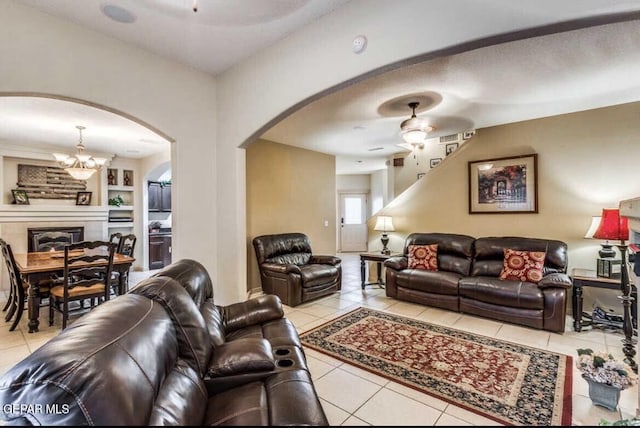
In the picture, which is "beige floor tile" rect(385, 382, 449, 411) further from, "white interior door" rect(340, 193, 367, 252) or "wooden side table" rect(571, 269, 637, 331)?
"white interior door" rect(340, 193, 367, 252)

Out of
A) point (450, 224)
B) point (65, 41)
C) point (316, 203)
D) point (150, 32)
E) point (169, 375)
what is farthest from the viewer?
point (316, 203)

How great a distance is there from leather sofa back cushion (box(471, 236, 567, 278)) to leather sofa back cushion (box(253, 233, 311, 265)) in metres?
2.71

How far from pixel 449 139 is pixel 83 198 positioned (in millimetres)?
7501

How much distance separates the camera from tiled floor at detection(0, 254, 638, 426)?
186 cm

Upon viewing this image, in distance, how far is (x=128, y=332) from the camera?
1021mm

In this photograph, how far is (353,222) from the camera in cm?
1008

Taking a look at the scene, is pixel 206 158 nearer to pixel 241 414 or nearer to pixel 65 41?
pixel 65 41

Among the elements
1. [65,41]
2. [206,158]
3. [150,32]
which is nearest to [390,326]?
[206,158]

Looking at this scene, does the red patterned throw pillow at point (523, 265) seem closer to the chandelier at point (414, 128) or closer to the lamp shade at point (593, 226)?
the lamp shade at point (593, 226)

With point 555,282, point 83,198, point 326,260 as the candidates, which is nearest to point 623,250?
point 555,282

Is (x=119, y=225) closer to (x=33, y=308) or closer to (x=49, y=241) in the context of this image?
(x=49, y=241)

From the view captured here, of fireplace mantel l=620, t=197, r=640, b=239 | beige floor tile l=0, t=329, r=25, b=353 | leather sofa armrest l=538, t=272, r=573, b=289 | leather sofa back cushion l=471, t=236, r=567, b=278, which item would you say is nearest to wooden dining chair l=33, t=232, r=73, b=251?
beige floor tile l=0, t=329, r=25, b=353

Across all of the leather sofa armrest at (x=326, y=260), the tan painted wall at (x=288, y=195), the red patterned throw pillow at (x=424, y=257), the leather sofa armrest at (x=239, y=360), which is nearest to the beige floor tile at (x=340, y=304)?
the leather sofa armrest at (x=326, y=260)

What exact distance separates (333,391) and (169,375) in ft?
4.74
